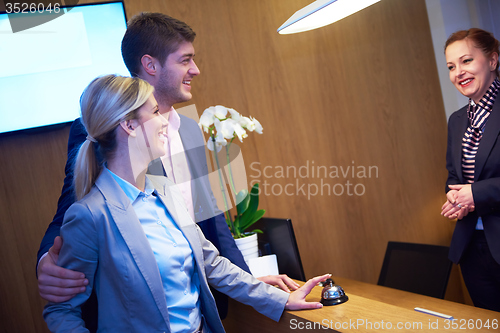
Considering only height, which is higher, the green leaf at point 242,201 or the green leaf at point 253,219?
the green leaf at point 242,201

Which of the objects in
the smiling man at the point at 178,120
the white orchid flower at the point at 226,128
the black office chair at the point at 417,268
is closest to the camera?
the smiling man at the point at 178,120

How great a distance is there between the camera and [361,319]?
1.32m

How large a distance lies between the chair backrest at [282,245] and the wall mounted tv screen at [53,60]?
114 centimetres

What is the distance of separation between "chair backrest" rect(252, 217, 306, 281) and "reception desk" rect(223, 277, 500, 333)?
0.30 m

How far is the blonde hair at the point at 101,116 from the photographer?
1.40m

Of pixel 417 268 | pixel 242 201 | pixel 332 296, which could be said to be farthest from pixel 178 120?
pixel 417 268

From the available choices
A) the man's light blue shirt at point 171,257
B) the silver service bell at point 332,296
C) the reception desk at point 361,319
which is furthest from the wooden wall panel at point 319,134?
the silver service bell at point 332,296

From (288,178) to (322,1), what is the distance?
4.68ft

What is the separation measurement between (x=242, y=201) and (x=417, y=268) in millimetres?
1336

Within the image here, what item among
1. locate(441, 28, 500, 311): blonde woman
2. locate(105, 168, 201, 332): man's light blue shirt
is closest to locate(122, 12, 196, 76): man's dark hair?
locate(105, 168, 201, 332): man's light blue shirt

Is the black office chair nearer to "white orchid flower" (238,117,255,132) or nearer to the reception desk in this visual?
the reception desk

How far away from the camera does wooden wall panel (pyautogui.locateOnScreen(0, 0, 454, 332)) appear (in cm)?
224

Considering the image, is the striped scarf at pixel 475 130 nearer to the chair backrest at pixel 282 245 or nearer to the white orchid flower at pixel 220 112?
the chair backrest at pixel 282 245

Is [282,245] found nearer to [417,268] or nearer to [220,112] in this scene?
[220,112]
